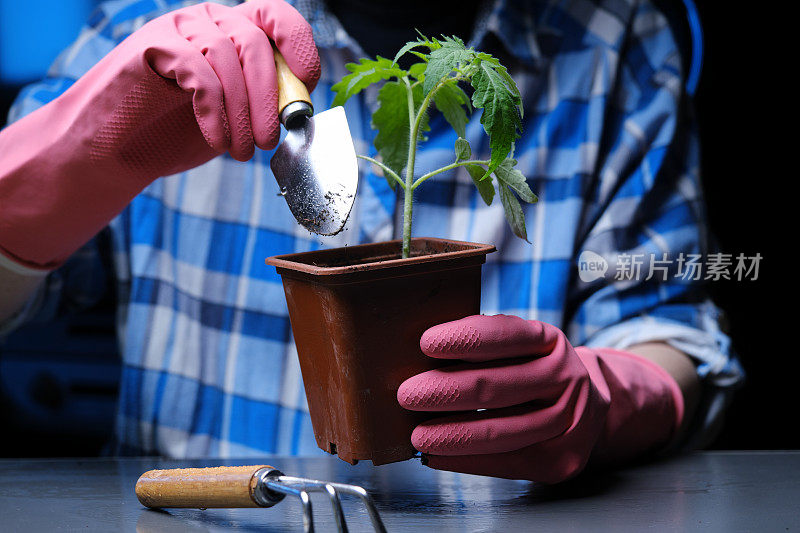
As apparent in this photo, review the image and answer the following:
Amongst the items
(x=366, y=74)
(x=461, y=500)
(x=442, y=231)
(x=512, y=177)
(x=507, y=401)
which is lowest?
(x=461, y=500)

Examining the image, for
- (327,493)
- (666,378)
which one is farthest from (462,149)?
(666,378)

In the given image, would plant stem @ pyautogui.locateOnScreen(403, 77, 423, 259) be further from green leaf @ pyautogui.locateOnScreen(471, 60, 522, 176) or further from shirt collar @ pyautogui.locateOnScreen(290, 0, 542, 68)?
shirt collar @ pyautogui.locateOnScreen(290, 0, 542, 68)

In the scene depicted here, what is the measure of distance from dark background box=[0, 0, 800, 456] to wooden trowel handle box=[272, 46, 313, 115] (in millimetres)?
1117

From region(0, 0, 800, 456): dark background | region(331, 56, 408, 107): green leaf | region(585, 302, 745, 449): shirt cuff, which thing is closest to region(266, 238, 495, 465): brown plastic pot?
region(331, 56, 408, 107): green leaf

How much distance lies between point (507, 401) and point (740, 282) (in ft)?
3.83

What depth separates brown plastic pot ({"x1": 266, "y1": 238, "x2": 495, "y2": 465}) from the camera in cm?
66

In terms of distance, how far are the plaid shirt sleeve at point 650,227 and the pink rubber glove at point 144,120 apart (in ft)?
2.25

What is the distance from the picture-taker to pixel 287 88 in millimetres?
817

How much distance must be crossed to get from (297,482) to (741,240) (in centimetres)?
140

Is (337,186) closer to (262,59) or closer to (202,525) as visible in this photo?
(262,59)

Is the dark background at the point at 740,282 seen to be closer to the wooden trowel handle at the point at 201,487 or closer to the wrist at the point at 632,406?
the wrist at the point at 632,406

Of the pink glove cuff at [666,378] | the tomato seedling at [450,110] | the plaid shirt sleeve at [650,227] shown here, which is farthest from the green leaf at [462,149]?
the plaid shirt sleeve at [650,227]

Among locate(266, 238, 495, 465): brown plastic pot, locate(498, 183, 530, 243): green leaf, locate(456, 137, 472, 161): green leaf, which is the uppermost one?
locate(456, 137, 472, 161): green leaf

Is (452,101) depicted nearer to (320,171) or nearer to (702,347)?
(320,171)
